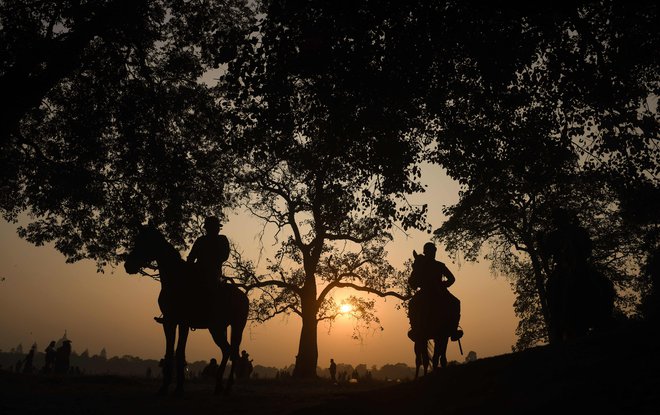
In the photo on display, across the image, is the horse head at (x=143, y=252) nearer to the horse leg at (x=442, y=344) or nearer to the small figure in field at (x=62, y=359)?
the horse leg at (x=442, y=344)

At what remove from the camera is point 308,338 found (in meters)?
25.2

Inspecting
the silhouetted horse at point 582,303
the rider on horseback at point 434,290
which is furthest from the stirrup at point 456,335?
the silhouetted horse at point 582,303

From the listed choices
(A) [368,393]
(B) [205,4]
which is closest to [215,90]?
(B) [205,4]

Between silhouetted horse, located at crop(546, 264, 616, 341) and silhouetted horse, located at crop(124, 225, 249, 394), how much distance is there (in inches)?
280

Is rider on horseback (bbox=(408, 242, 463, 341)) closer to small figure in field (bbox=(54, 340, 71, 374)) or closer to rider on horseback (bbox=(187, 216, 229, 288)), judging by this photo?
rider on horseback (bbox=(187, 216, 229, 288))

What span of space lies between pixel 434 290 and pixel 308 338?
17.1m

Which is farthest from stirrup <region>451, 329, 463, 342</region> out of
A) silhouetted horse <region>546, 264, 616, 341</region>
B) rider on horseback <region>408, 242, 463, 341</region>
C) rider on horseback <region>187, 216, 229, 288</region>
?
rider on horseback <region>187, 216, 229, 288</region>

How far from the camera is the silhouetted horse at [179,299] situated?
8.86 m

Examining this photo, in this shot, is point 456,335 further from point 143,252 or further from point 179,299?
point 143,252

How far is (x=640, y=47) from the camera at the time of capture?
30.9 feet

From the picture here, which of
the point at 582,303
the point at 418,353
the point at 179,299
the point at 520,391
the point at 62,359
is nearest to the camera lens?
the point at 520,391

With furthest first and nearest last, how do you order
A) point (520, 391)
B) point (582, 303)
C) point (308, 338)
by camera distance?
1. point (308, 338)
2. point (582, 303)
3. point (520, 391)

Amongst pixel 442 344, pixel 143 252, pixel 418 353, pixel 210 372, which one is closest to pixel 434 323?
pixel 442 344

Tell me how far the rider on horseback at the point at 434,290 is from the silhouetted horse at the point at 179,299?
4489 mm
